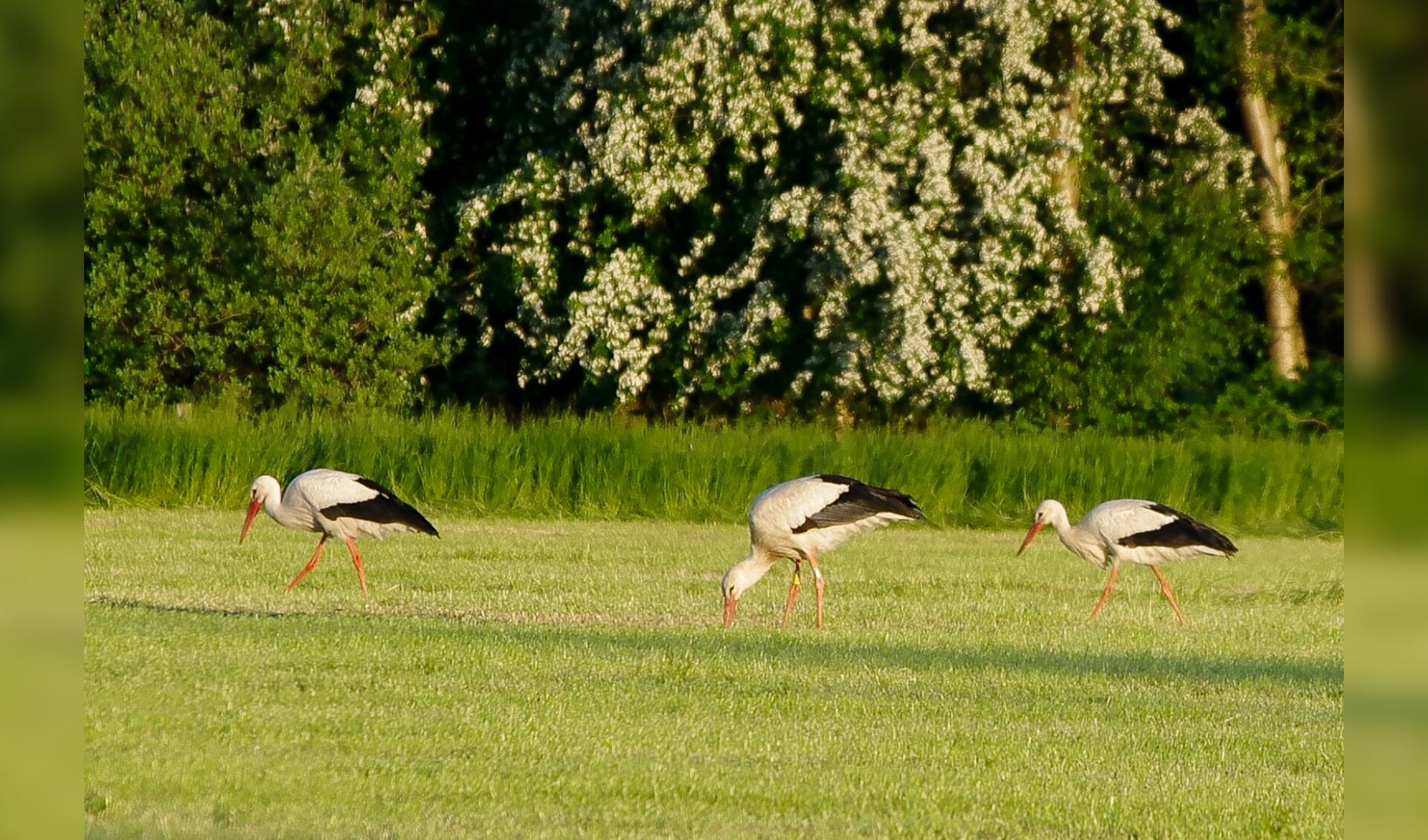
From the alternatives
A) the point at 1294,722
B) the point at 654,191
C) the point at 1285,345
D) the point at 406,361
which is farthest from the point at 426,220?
the point at 1294,722

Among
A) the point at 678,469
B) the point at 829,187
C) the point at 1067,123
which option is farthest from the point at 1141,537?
the point at 1067,123

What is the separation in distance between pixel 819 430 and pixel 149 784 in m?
16.9

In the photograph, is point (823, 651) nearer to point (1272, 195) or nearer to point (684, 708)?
point (684, 708)

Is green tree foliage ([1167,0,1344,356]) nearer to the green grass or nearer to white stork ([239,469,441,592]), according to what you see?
the green grass

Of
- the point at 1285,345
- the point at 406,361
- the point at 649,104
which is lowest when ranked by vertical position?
the point at 406,361

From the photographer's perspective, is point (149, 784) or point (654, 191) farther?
point (654, 191)

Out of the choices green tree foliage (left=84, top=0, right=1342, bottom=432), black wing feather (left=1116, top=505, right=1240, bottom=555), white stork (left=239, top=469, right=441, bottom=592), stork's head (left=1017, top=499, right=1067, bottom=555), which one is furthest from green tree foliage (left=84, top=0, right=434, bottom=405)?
black wing feather (left=1116, top=505, right=1240, bottom=555)

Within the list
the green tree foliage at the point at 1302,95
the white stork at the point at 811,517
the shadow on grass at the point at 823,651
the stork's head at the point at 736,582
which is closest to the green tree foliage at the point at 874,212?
the green tree foliage at the point at 1302,95

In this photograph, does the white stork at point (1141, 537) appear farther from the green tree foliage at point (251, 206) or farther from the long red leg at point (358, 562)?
the green tree foliage at point (251, 206)

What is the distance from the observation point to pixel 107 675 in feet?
27.2

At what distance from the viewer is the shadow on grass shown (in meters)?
9.46

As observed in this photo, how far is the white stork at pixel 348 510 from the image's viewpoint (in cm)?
1292

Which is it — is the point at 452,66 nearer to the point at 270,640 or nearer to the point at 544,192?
the point at 544,192

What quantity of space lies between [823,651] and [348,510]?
4.34 meters
